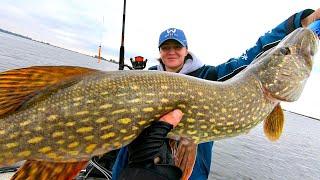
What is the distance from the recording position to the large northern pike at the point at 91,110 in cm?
180

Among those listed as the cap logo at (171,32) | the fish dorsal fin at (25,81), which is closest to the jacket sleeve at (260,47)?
the cap logo at (171,32)

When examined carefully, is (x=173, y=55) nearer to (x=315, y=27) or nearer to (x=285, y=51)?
(x=285, y=51)

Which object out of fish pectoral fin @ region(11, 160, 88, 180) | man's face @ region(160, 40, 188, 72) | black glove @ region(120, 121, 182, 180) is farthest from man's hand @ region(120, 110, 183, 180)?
man's face @ region(160, 40, 188, 72)

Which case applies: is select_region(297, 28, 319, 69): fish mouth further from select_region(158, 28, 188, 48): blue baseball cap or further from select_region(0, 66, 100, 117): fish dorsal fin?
select_region(0, 66, 100, 117): fish dorsal fin

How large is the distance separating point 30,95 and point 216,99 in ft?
4.23

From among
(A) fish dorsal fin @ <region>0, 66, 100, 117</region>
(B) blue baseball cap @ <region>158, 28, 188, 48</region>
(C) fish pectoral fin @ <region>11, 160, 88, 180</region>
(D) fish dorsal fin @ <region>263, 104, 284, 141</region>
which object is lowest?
(C) fish pectoral fin @ <region>11, 160, 88, 180</region>

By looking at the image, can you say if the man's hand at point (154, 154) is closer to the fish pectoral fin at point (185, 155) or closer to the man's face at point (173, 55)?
the fish pectoral fin at point (185, 155)

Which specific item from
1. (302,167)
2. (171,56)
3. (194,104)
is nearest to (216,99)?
(194,104)

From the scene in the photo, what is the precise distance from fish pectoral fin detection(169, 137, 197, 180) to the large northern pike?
6 centimetres

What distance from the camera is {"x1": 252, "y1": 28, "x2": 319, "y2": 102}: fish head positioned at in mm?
2686

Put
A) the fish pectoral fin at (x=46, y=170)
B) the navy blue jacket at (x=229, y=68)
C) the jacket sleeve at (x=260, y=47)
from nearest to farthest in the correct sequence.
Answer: the fish pectoral fin at (x=46, y=170), the navy blue jacket at (x=229, y=68), the jacket sleeve at (x=260, y=47)

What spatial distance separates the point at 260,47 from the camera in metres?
3.15

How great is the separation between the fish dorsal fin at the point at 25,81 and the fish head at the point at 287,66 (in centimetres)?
155

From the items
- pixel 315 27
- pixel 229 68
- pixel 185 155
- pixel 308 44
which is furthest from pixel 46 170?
pixel 315 27
